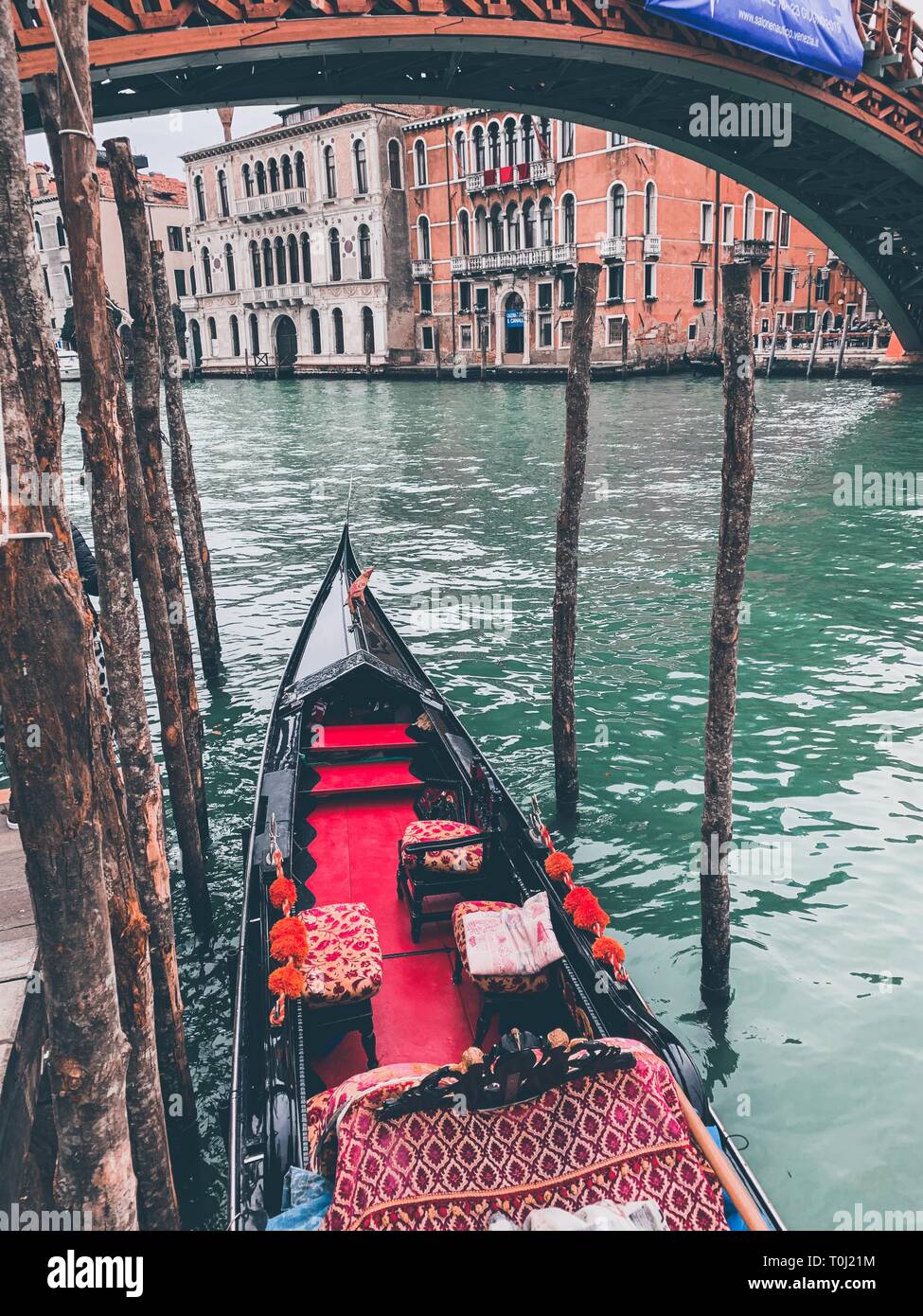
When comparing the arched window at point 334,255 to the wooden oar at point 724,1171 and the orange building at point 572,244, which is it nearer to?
the orange building at point 572,244

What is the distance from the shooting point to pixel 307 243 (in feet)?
140

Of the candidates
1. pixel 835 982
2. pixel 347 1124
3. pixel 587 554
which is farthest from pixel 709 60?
pixel 347 1124

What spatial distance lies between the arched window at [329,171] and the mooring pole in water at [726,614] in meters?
40.5

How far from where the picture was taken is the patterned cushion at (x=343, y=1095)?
8.96ft

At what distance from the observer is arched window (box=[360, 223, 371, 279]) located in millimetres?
40375

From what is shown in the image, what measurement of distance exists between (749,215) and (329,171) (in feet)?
54.5

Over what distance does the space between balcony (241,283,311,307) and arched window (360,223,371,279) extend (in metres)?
3.02

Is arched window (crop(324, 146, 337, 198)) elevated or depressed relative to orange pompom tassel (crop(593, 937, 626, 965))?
elevated

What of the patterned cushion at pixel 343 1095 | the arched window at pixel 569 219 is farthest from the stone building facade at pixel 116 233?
the patterned cushion at pixel 343 1095

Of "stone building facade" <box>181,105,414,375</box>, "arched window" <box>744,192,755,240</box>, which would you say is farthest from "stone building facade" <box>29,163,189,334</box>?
"arched window" <box>744,192,755,240</box>

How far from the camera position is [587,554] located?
41.9 feet

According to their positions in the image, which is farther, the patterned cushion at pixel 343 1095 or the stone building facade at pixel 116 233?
the stone building facade at pixel 116 233

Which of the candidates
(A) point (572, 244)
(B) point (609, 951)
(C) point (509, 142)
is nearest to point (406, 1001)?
(B) point (609, 951)

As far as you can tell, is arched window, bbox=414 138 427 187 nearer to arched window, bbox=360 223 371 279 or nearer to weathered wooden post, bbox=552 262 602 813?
arched window, bbox=360 223 371 279
